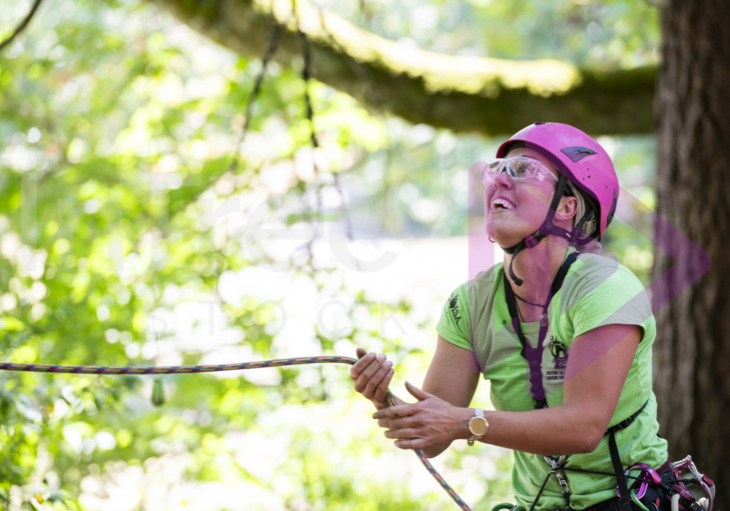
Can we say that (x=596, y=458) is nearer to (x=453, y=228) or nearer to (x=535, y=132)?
(x=535, y=132)

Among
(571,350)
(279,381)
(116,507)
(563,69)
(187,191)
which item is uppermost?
(563,69)

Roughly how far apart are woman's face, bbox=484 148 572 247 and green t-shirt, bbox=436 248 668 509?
160mm

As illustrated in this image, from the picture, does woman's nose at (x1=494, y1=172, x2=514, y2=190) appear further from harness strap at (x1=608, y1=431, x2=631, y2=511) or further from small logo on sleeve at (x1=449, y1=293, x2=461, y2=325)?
harness strap at (x1=608, y1=431, x2=631, y2=511)

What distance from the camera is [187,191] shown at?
4.30 m

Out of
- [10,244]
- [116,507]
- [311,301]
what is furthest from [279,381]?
[10,244]

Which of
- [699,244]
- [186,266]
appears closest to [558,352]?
[699,244]

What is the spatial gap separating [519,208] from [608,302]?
1.13ft

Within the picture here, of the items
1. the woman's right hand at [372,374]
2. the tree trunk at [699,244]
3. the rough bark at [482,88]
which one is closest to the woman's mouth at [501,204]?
the woman's right hand at [372,374]

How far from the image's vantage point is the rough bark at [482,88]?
13.1 feet

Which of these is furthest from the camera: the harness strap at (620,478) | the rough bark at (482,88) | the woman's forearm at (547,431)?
the rough bark at (482,88)

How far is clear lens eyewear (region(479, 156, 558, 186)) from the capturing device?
1637 millimetres

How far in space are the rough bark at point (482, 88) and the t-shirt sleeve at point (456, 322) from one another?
2404mm

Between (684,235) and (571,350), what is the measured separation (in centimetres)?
194

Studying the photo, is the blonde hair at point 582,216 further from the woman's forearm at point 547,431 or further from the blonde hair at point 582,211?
the woman's forearm at point 547,431
